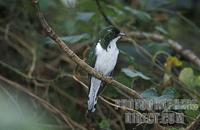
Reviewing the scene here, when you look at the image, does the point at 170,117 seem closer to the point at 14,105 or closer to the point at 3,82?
the point at 14,105

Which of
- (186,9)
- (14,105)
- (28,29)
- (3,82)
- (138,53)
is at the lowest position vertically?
(14,105)

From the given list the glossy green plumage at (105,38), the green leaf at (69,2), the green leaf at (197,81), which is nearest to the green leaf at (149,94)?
the glossy green plumage at (105,38)

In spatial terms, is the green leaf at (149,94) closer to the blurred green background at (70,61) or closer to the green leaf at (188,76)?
the blurred green background at (70,61)

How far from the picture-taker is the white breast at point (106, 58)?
5.84 feet

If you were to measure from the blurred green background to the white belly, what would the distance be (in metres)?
0.31

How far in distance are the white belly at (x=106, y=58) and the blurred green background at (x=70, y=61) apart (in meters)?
0.31

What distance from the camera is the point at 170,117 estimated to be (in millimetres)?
1743

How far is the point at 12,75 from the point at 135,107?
122 centimetres

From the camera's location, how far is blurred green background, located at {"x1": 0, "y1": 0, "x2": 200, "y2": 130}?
7.65ft

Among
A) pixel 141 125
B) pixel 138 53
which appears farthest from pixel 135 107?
pixel 138 53

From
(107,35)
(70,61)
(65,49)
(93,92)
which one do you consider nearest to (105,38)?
(107,35)

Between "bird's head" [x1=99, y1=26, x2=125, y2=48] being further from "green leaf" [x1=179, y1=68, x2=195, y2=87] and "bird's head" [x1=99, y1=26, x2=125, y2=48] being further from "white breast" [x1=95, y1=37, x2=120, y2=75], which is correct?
"green leaf" [x1=179, y1=68, x2=195, y2=87]

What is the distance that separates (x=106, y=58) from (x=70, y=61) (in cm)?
112

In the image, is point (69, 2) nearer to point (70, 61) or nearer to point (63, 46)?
point (70, 61)
